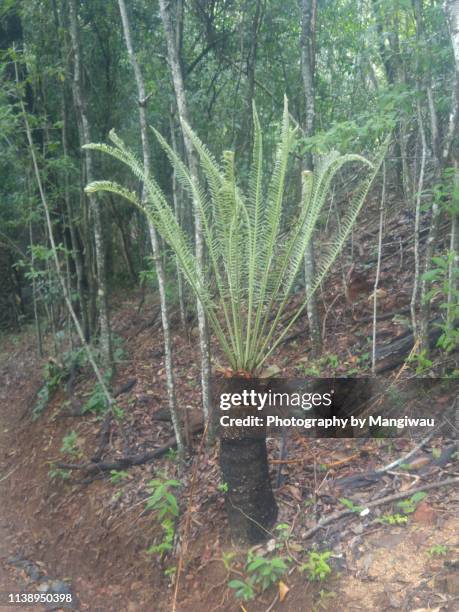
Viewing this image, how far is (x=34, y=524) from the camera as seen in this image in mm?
5395

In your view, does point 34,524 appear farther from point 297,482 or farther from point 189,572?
point 297,482

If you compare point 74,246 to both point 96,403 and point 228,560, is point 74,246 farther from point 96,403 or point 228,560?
point 228,560

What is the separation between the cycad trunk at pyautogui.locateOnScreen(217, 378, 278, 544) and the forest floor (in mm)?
136

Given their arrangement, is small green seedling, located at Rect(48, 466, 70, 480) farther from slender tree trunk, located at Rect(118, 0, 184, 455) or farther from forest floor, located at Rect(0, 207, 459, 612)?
slender tree trunk, located at Rect(118, 0, 184, 455)

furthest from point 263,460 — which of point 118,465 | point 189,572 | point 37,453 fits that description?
point 37,453

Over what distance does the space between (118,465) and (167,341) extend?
1.41 meters

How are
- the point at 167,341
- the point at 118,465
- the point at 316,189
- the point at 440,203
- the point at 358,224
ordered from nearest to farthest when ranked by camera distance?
the point at 316,189
the point at 440,203
the point at 167,341
the point at 118,465
the point at 358,224

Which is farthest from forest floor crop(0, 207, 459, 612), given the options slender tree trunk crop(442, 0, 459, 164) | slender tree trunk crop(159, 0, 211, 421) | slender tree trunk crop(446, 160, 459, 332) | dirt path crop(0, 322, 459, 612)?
slender tree trunk crop(442, 0, 459, 164)

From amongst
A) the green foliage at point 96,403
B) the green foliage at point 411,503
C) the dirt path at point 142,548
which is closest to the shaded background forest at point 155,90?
the green foliage at point 96,403

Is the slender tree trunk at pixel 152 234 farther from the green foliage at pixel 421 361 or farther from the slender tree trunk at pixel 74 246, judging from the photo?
the slender tree trunk at pixel 74 246

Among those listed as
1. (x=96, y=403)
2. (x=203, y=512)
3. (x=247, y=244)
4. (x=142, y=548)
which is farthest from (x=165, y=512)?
(x=96, y=403)

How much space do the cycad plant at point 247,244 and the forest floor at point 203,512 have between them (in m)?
0.45

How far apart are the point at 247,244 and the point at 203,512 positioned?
2.16m

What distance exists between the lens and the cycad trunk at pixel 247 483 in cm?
358
